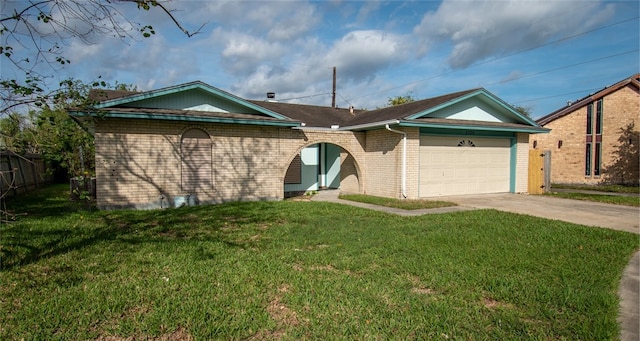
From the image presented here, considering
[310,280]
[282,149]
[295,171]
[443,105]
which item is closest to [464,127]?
[443,105]

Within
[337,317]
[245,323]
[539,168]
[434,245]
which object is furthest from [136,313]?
[539,168]

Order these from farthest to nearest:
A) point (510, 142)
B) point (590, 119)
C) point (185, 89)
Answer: point (590, 119)
point (510, 142)
point (185, 89)

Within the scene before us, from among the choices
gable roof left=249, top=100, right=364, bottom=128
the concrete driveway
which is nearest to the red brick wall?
the concrete driveway

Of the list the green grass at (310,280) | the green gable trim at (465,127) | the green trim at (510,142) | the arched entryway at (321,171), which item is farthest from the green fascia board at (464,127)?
the green grass at (310,280)

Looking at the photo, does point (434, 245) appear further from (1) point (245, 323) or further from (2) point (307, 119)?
(2) point (307, 119)

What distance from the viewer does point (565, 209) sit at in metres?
11.7

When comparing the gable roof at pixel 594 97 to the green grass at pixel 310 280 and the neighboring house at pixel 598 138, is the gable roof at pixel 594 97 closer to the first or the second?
the neighboring house at pixel 598 138

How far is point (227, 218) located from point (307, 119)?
864 cm

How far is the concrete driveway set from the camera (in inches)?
373

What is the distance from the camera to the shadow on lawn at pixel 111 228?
6320 millimetres

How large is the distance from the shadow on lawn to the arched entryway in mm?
4791

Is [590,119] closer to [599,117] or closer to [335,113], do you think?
[599,117]

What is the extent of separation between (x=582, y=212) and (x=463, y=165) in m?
4.89

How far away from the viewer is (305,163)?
649 inches
